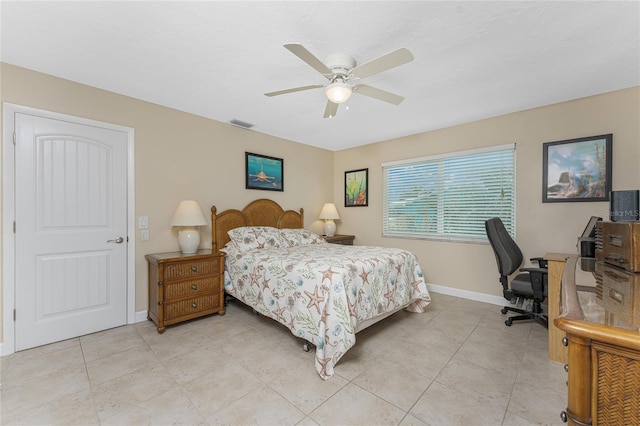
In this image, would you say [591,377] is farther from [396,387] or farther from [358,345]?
[358,345]

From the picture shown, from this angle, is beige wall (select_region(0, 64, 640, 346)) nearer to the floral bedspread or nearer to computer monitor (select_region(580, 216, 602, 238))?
computer monitor (select_region(580, 216, 602, 238))

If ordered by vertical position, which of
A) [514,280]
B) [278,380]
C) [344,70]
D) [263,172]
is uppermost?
[344,70]

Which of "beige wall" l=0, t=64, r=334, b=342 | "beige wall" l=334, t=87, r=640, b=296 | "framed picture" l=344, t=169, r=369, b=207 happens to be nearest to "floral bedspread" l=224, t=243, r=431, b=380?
"beige wall" l=0, t=64, r=334, b=342

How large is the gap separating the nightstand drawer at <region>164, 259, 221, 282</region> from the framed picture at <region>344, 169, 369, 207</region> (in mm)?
2859

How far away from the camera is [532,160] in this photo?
324 centimetres

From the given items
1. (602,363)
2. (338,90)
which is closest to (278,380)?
(602,363)

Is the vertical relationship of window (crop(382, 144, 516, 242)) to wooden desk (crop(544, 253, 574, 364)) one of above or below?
above

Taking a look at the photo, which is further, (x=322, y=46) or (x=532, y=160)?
(x=532, y=160)

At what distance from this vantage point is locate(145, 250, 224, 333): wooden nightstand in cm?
273

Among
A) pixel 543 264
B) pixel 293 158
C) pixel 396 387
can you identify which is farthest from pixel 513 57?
pixel 293 158

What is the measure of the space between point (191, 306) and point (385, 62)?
9.94 ft

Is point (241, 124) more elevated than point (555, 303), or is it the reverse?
point (241, 124)

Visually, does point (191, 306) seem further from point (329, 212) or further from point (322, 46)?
point (322, 46)

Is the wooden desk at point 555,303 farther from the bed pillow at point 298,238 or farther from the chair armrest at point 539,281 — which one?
the bed pillow at point 298,238
